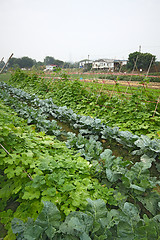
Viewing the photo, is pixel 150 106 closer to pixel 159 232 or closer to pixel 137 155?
pixel 137 155

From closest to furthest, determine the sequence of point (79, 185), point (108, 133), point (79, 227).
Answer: point (79, 227) → point (79, 185) → point (108, 133)

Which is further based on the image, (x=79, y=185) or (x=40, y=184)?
(x=79, y=185)

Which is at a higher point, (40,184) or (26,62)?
(26,62)

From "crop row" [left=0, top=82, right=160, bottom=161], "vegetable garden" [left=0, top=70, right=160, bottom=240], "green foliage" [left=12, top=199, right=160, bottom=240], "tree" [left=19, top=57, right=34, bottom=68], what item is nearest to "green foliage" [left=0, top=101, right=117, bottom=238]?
"vegetable garden" [left=0, top=70, right=160, bottom=240]

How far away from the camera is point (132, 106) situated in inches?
180

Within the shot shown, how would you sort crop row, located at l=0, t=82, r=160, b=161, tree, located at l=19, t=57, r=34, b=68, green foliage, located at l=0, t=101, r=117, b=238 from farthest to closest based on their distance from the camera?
tree, located at l=19, t=57, r=34, b=68 → crop row, located at l=0, t=82, r=160, b=161 → green foliage, located at l=0, t=101, r=117, b=238

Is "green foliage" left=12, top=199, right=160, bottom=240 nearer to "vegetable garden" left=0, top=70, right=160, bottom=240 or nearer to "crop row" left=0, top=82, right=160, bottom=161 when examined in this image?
"vegetable garden" left=0, top=70, right=160, bottom=240

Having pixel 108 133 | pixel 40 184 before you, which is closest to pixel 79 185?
pixel 40 184

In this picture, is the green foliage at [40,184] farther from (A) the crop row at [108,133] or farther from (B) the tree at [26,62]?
(B) the tree at [26,62]

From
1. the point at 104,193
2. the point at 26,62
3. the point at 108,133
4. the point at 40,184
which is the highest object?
the point at 26,62

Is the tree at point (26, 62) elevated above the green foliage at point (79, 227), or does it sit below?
above

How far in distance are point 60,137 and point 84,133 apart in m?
0.68

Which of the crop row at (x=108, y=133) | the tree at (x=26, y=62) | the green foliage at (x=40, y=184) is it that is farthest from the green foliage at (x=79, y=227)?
the tree at (x=26, y=62)

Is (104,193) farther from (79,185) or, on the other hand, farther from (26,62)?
(26,62)
